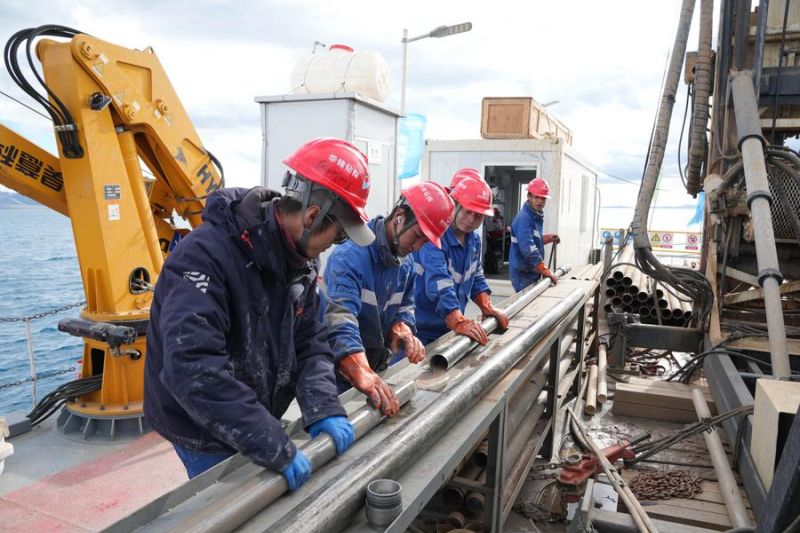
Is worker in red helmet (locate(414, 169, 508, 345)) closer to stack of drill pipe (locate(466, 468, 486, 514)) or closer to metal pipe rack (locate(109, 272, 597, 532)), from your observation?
metal pipe rack (locate(109, 272, 597, 532))

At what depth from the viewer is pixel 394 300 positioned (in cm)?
339

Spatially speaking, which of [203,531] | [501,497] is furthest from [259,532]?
[501,497]

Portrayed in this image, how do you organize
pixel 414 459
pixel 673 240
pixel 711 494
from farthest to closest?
pixel 673 240
pixel 711 494
pixel 414 459

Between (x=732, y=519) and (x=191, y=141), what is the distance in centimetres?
494

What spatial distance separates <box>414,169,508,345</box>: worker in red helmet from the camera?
3879mm

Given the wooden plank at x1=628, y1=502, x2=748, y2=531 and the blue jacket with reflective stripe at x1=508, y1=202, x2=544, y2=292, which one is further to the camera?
the blue jacket with reflective stripe at x1=508, y1=202, x2=544, y2=292

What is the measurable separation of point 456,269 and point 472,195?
60cm

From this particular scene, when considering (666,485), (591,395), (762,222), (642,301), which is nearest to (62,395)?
(666,485)

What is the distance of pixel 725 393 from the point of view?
12.8 ft

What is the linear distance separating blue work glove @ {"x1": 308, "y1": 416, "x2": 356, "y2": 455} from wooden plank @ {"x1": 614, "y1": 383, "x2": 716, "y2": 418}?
3.92 meters

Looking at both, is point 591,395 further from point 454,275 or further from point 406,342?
point 406,342

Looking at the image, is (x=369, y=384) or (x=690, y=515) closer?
(x=369, y=384)

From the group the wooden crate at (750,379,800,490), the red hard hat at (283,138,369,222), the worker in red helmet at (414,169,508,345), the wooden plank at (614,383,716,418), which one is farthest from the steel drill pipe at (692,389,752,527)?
the red hard hat at (283,138,369,222)

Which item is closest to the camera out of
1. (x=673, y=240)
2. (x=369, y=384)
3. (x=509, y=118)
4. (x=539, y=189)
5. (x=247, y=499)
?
(x=247, y=499)
